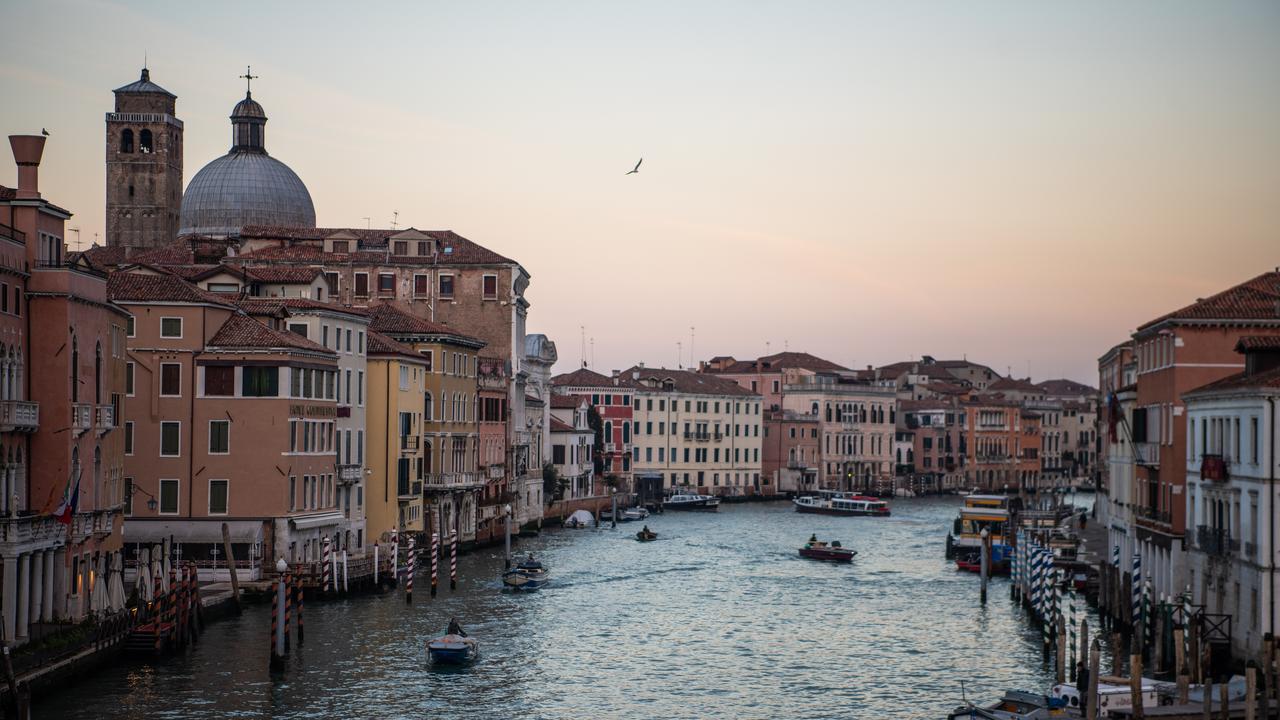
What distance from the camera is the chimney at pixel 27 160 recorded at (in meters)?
28.8

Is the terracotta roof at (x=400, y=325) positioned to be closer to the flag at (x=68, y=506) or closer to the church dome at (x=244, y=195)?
the church dome at (x=244, y=195)

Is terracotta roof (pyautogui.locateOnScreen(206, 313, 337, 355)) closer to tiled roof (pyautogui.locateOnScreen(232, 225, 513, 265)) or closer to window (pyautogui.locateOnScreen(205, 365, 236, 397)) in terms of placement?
window (pyautogui.locateOnScreen(205, 365, 236, 397))

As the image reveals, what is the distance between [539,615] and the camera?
41.5m

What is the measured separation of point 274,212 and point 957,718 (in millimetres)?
55075

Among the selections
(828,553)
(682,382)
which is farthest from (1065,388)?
(828,553)

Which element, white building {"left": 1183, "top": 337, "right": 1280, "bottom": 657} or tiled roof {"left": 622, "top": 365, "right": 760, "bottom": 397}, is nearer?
white building {"left": 1183, "top": 337, "right": 1280, "bottom": 657}

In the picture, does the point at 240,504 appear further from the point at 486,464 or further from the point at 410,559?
the point at 486,464

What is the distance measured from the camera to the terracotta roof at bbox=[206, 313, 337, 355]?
134ft

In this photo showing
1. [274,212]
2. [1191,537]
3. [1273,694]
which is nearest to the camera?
[1273,694]

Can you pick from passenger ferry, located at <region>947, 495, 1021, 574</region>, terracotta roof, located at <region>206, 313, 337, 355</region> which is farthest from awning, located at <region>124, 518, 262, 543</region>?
passenger ferry, located at <region>947, 495, 1021, 574</region>

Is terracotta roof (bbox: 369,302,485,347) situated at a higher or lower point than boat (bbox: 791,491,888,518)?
higher

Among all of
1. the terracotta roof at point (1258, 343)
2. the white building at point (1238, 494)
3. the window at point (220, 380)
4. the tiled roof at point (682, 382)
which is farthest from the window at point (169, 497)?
the tiled roof at point (682, 382)

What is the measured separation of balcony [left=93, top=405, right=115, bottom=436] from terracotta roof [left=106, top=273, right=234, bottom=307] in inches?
326

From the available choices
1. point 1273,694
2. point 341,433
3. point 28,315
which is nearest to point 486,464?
point 341,433
